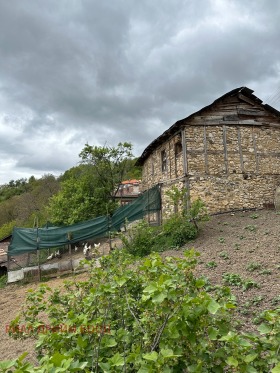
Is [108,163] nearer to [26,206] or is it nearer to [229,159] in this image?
[229,159]

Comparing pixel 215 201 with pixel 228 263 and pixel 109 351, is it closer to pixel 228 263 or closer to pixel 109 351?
pixel 228 263

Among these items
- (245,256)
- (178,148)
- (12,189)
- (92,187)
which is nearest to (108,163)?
(92,187)

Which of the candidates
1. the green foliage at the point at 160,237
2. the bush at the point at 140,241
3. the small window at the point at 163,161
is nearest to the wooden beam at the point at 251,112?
the small window at the point at 163,161

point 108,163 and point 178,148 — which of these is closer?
point 178,148

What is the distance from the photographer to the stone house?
1125 cm

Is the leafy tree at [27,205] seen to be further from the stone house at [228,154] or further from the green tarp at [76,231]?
the stone house at [228,154]

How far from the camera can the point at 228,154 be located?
460 inches

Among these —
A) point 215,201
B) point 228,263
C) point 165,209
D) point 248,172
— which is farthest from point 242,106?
point 228,263

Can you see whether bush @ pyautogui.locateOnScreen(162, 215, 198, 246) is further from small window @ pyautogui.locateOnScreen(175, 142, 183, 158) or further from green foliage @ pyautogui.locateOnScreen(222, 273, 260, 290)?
small window @ pyautogui.locateOnScreen(175, 142, 183, 158)

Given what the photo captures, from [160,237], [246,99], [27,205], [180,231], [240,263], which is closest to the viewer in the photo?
[240,263]

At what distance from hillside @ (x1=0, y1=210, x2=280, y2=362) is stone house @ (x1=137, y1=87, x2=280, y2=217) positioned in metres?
1.06

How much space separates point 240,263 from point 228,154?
6.86 metres

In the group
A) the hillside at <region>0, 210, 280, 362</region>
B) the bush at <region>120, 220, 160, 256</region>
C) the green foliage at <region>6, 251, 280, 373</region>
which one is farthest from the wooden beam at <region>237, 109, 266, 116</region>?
the green foliage at <region>6, 251, 280, 373</region>

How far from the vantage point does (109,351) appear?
1729 mm
